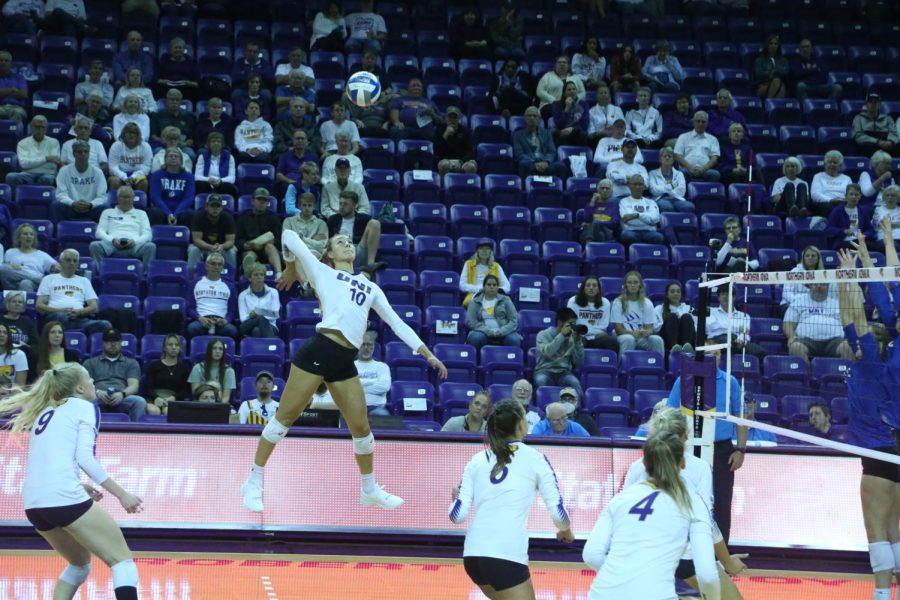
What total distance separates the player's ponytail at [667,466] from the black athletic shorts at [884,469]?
3273mm

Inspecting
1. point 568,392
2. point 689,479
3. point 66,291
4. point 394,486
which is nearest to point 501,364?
point 568,392

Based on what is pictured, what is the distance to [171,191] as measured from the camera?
54.8 feet

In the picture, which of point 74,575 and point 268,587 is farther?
point 268,587

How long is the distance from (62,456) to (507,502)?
2.89 m

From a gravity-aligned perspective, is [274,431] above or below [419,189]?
below

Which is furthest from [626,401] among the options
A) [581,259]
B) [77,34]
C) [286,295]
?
[77,34]

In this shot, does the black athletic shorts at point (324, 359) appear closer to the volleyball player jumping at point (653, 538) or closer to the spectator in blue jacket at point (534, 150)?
the volleyball player jumping at point (653, 538)

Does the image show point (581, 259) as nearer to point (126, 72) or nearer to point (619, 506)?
point (126, 72)

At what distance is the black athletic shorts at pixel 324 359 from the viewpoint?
9594mm

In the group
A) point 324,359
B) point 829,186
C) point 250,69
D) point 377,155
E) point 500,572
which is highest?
point 250,69

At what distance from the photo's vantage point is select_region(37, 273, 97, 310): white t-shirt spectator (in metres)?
14.6

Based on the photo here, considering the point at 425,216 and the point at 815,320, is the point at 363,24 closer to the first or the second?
the point at 425,216

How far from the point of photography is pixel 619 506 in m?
6.24

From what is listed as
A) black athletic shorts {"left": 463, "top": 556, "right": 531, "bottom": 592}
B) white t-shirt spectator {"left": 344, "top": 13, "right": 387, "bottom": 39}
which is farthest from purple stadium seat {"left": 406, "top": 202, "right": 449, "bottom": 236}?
black athletic shorts {"left": 463, "top": 556, "right": 531, "bottom": 592}
